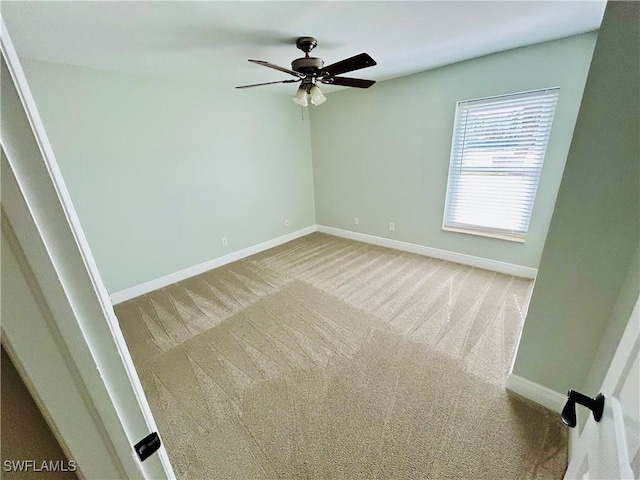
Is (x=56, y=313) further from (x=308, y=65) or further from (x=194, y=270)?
(x=194, y=270)

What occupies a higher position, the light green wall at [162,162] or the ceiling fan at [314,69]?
the ceiling fan at [314,69]

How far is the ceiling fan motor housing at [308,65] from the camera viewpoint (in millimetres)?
1896

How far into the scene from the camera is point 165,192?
2.96 meters

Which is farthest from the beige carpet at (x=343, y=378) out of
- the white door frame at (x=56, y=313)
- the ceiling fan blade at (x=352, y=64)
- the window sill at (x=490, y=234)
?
the ceiling fan blade at (x=352, y=64)

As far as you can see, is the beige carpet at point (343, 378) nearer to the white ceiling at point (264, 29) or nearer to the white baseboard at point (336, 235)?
the white baseboard at point (336, 235)

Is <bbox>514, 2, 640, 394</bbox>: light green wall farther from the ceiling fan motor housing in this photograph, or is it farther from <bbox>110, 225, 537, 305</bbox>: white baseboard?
<bbox>110, 225, 537, 305</bbox>: white baseboard

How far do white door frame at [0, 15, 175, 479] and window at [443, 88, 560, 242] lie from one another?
3.46 m

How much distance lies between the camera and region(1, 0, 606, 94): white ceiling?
5.00 feet

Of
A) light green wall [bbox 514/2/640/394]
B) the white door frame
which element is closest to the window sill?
light green wall [bbox 514/2/640/394]

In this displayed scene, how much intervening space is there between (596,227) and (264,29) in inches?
90.1

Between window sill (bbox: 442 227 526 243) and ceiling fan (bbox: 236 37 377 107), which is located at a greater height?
ceiling fan (bbox: 236 37 377 107)

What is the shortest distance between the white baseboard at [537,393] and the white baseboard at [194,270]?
11.0 feet

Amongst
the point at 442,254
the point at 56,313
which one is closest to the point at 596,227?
the point at 56,313

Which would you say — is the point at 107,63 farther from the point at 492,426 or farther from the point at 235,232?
the point at 492,426
